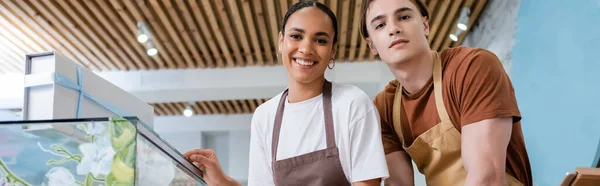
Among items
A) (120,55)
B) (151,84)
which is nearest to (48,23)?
(120,55)

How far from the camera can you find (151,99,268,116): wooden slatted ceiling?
29.7 ft

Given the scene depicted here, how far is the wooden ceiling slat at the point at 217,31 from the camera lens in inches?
201

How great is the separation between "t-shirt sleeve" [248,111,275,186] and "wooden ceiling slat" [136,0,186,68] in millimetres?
3896

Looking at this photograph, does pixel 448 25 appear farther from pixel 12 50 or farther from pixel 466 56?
pixel 12 50

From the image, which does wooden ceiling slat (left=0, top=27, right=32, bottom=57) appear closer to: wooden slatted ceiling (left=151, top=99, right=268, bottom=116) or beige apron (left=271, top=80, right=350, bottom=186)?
wooden slatted ceiling (left=151, top=99, right=268, bottom=116)

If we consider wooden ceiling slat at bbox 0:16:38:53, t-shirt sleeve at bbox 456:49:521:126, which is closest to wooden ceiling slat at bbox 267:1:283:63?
wooden ceiling slat at bbox 0:16:38:53

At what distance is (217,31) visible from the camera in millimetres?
5719

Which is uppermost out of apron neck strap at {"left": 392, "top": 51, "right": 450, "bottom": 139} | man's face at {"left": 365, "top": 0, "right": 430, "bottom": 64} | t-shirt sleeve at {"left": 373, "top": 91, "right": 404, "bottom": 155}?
man's face at {"left": 365, "top": 0, "right": 430, "bottom": 64}

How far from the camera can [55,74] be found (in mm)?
1141

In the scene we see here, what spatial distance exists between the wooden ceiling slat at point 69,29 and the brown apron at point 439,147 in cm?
436

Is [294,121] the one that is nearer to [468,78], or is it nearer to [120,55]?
[468,78]

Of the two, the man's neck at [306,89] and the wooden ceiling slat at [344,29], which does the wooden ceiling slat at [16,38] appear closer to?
the wooden ceiling slat at [344,29]

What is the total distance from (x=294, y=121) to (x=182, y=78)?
19.0ft

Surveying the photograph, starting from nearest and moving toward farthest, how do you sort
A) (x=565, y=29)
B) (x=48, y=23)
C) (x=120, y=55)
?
(x=565, y=29) → (x=48, y=23) → (x=120, y=55)
